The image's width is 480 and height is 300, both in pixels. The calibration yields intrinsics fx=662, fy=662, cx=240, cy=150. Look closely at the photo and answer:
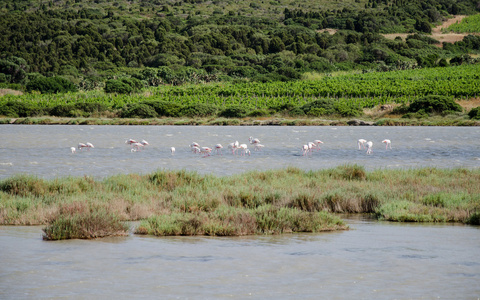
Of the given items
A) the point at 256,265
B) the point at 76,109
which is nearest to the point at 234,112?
the point at 76,109

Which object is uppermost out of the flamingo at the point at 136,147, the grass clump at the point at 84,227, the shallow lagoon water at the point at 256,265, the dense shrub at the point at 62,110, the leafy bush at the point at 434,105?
the leafy bush at the point at 434,105

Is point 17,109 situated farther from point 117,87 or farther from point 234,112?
point 234,112

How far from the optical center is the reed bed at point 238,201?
13.9 m

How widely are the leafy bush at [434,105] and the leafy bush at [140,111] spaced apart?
3385 centimetres

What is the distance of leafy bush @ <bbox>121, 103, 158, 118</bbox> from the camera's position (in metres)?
86.9

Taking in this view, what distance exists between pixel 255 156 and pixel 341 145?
12.1 meters

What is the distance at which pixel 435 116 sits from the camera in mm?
83188

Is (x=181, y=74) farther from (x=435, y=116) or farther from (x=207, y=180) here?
(x=207, y=180)

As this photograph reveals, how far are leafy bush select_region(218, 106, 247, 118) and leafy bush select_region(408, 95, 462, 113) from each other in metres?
21.8

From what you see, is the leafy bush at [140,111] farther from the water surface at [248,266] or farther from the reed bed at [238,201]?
the water surface at [248,266]

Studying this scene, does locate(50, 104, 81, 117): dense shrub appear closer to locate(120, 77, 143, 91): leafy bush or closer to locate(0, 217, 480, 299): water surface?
locate(120, 77, 143, 91): leafy bush

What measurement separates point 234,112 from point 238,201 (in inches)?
2753

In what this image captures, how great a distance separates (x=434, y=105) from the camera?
3339 inches

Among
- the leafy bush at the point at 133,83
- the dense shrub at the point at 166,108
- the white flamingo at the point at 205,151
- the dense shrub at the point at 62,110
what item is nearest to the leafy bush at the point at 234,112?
the dense shrub at the point at 166,108
